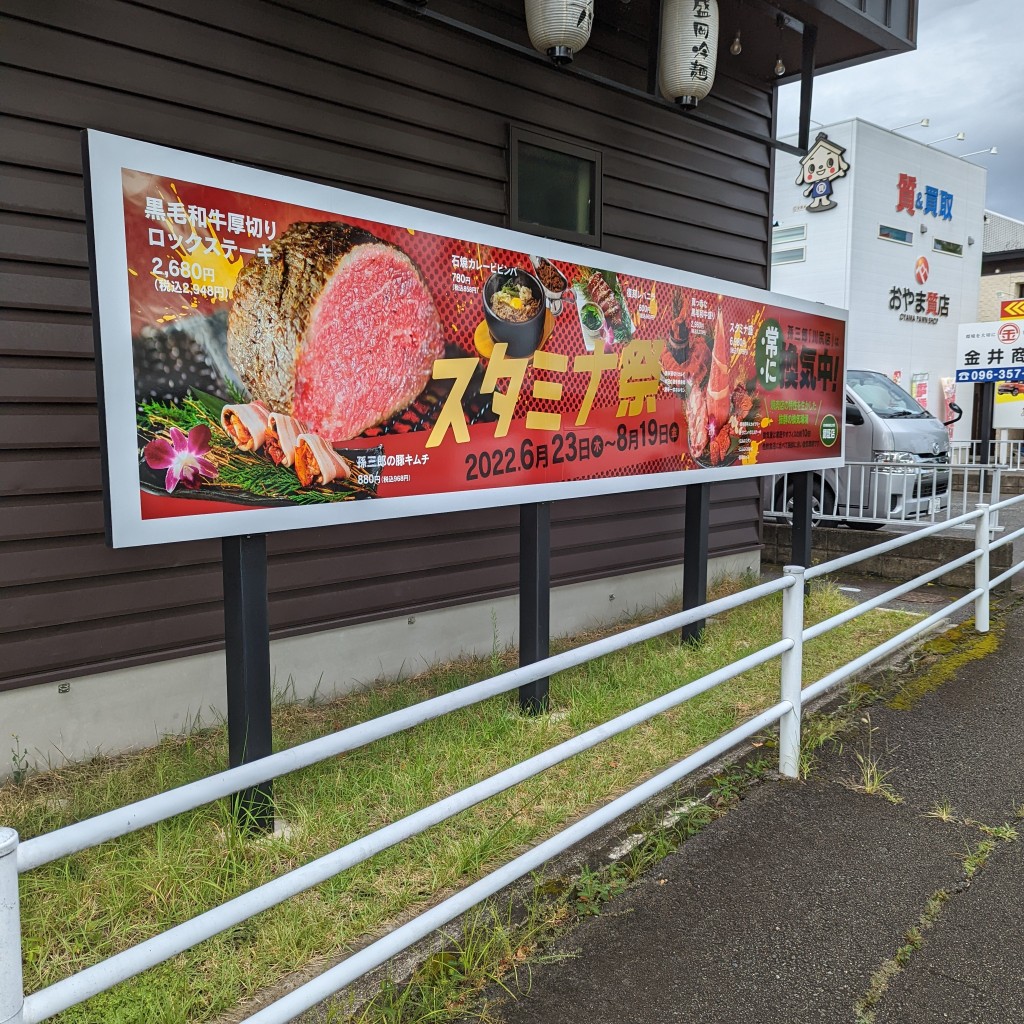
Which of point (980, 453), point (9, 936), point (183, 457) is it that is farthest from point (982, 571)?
point (980, 453)

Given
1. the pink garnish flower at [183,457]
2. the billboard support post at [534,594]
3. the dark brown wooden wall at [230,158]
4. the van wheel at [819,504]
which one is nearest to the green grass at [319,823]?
the billboard support post at [534,594]

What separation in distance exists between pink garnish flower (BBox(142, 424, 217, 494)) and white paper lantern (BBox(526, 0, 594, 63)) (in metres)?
3.36

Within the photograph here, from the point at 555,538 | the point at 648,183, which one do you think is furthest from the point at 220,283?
the point at 648,183

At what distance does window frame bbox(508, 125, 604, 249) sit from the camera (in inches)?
216

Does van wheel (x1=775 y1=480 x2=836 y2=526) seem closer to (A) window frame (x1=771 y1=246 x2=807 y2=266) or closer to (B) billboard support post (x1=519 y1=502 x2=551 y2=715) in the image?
(B) billboard support post (x1=519 y1=502 x2=551 y2=715)

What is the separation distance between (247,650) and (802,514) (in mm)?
4980

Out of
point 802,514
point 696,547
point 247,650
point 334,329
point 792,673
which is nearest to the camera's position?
point 247,650

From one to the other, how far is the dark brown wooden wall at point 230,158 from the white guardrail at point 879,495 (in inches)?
149

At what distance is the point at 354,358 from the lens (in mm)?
3359

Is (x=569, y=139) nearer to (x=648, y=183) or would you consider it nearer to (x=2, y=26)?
(x=648, y=183)

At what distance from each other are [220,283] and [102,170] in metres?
0.48

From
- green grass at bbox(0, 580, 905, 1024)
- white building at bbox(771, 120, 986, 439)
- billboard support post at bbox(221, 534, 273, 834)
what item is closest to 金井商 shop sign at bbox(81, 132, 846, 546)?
billboard support post at bbox(221, 534, 273, 834)

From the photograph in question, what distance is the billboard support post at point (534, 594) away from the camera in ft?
14.2

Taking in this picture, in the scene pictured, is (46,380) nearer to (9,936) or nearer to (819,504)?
(9,936)
